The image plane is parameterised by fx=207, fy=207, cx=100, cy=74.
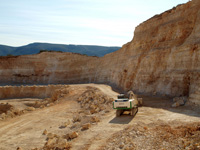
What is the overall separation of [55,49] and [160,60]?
324 ft

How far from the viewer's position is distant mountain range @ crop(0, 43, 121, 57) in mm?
111812

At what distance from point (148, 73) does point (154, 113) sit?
9.06 m

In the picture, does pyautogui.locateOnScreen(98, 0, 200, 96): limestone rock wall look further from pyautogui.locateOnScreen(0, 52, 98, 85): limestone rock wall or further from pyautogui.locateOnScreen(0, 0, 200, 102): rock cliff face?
pyautogui.locateOnScreen(0, 52, 98, 85): limestone rock wall

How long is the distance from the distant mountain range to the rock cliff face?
246 feet

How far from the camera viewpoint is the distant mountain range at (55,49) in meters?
112

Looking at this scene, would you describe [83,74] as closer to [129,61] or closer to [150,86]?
[129,61]

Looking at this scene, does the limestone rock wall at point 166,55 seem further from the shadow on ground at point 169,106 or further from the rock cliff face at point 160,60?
the shadow on ground at point 169,106

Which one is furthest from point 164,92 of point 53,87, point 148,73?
point 53,87

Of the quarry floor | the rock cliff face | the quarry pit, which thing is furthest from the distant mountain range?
the quarry floor

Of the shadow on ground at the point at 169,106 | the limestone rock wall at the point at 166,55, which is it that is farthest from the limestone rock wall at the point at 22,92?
the shadow on ground at the point at 169,106

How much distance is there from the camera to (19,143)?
1113 centimetres

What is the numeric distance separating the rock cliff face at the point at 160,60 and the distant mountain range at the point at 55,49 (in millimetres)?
74964

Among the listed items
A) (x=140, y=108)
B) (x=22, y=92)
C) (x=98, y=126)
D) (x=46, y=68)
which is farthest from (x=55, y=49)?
(x=98, y=126)

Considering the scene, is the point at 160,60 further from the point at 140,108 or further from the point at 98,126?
the point at 98,126
